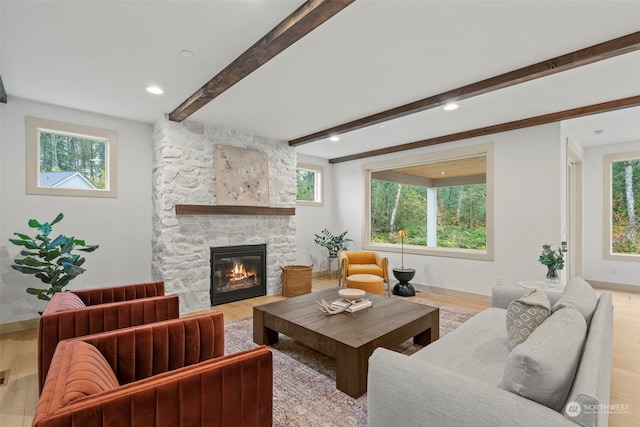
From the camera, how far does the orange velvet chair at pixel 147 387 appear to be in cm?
98

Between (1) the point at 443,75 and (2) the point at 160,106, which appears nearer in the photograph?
(1) the point at 443,75

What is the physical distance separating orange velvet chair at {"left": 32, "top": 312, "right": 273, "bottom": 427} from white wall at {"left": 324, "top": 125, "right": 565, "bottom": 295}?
406 centimetres

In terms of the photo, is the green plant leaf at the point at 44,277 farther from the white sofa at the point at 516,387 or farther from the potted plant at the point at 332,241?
the potted plant at the point at 332,241

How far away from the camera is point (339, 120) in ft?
13.4

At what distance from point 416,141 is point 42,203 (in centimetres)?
514

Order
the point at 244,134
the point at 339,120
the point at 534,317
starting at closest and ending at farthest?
1. the point at 534,317
2. the point at 339,120
3. the point at 244,134

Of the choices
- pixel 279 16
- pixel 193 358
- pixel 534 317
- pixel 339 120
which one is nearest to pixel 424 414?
pixel 534 317

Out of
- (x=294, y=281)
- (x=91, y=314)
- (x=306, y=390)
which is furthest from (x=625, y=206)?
(x=91, y=314)

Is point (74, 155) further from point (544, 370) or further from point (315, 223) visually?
point (544, 370)

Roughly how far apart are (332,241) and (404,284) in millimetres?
1750

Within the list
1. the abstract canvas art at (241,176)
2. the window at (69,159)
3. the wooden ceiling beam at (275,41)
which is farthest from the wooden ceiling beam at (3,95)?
the abstract canvas art at (241,176)

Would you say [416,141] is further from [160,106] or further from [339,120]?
[160,106]

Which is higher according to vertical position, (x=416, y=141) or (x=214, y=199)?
(x=416, y=141)

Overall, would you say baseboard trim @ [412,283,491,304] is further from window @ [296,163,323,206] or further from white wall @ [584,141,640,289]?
window @ [296,163,323,206]
